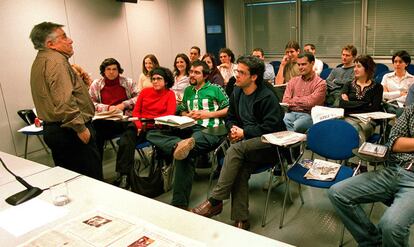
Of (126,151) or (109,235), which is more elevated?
(109,235)

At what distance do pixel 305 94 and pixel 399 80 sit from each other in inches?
53.6

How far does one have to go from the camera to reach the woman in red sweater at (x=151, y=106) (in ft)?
10.9

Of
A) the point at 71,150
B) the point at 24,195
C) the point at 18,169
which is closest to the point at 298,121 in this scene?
the point at 71,150

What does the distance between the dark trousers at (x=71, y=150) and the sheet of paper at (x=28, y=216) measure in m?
1.02

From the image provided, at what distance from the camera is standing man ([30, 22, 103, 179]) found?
2.41 metres

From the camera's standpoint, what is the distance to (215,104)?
3.44 meters

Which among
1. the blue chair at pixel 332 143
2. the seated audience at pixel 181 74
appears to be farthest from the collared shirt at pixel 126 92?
the blue chair at pixel 332 143

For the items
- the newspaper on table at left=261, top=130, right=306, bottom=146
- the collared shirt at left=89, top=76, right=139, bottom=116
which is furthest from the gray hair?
the newspaper on table at left=261, top=130, right=306, bottom=146

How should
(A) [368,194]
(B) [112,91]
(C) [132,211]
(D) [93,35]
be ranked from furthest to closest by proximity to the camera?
(D) [93,35]
(B) [112,91]
(A) [368,194]
(C) [132,211]

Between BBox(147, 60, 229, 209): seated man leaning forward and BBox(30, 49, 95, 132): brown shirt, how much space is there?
0.82m

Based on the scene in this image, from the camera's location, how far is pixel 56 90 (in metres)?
2.41

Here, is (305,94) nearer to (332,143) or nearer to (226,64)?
(332,143)

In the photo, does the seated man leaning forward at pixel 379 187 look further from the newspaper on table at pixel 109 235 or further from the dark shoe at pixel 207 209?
the newspaper on table at pixel 109 235

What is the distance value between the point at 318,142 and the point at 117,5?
4.24 metres
